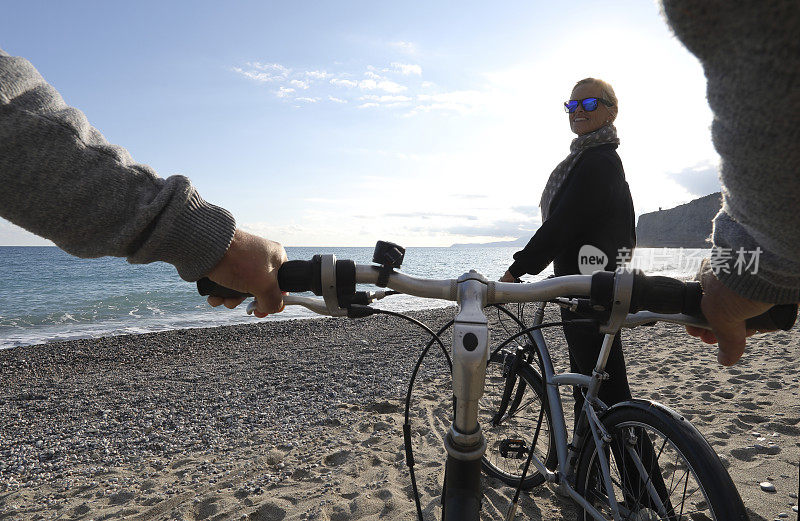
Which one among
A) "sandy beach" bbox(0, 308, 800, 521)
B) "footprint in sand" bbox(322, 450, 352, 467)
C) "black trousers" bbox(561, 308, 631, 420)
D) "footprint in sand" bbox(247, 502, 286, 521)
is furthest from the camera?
"footprint in sand" bbox(322, 450, 352, 467)

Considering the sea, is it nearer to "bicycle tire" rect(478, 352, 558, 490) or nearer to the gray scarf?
"bicycle tire" rect(478, 352, 558, 490)

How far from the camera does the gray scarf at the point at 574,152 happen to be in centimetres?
309

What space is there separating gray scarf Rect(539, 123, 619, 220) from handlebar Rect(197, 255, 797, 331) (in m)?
1.98

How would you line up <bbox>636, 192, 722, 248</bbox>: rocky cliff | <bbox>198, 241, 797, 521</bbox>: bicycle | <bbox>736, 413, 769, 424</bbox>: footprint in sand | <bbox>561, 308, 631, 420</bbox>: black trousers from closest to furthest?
<bbox>198, 241, 797, 521</bbox>: bicycle < <bbox>561, 308, 631, 420</bbox>: black trousers < <bbox>736, 413, 769, 424</bbox>: footprint in sand < <bbox>636, 192, 722, 248</bbox>: rocky cliff

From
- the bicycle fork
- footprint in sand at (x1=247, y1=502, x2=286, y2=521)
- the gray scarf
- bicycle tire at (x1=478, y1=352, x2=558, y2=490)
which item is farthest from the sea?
the bicycle fork

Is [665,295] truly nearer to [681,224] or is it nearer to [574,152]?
[574,152]

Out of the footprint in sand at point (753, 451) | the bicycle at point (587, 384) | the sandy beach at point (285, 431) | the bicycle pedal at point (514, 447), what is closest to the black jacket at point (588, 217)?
the bicycle at point (587, 384)

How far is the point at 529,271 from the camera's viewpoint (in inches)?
118

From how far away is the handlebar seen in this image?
1.33 meters

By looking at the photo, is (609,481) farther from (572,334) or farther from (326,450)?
(326,450)

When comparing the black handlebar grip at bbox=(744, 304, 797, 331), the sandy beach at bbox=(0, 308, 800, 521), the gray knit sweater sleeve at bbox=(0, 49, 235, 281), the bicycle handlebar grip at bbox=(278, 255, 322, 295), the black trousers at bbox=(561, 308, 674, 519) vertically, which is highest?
the gray knit sweater sleeve at bbox=(0, 49, 235, 281)

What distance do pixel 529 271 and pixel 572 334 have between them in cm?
51

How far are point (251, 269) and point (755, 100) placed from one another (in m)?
1.29

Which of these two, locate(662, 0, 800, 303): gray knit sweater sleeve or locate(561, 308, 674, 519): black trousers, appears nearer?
locate(662, 0, 800, 303): gray knit sweater sleeve
